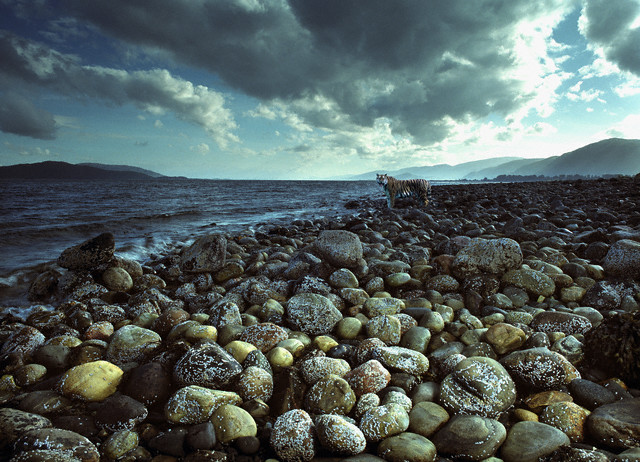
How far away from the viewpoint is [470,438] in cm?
179

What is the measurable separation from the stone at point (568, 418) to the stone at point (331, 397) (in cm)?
127

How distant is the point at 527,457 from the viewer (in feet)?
5.53

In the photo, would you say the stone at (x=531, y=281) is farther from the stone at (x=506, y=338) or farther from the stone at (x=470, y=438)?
the stone at (x=470, y=438)

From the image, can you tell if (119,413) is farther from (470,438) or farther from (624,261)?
(624,261)

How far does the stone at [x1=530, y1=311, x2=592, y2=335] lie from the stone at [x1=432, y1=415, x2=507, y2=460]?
158 cm

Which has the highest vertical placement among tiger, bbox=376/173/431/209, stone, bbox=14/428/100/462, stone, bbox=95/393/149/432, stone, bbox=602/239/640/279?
tiger, bbox=376/173/431/209

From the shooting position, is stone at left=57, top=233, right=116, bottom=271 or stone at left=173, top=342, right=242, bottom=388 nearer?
stone at left=173, top=342, right=242, bottom=388

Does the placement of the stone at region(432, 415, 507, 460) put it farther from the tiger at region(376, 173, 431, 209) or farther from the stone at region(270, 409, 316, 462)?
the tiger at region(376, 173, 431, 209)

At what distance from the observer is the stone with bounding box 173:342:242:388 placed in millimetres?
2256

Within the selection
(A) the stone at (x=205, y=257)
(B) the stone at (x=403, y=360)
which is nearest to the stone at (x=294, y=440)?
(B) the stone at (x=403, y=360)

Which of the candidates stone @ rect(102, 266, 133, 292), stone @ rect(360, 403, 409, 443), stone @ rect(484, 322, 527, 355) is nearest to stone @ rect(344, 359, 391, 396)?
stone @ rect(360, 403, 409, 443)

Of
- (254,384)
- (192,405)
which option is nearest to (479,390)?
(254,384)

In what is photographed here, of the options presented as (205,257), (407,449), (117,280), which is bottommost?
(407,449)

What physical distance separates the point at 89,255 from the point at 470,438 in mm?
5714
